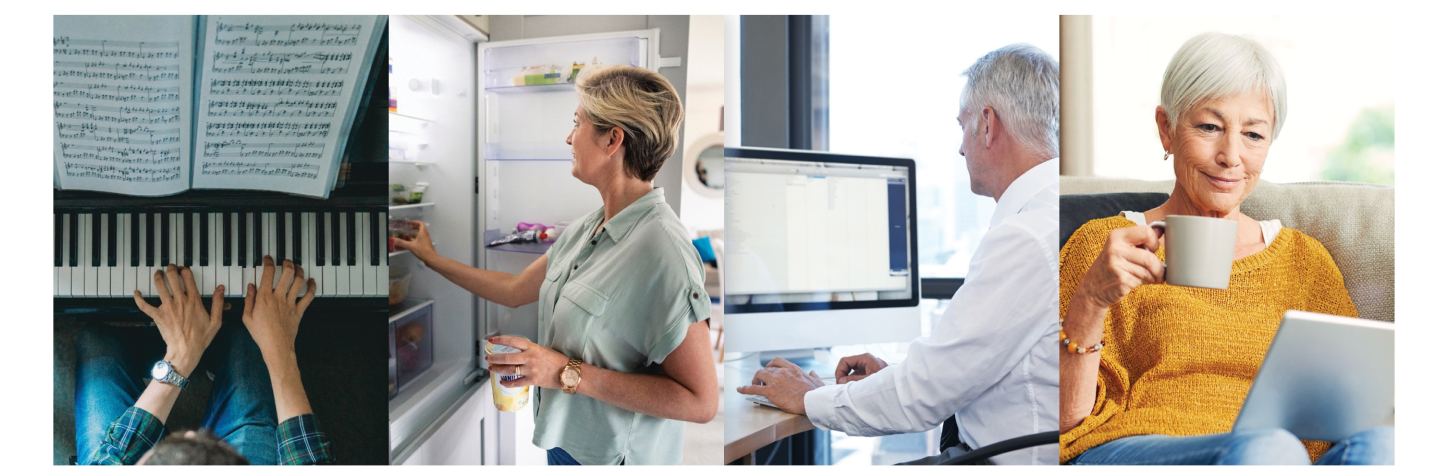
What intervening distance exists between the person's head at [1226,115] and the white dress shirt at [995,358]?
475mm

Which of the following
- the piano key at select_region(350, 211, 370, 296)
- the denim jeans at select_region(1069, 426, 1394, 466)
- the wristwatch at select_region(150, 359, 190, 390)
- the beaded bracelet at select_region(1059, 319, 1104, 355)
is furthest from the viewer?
the wristwatch at select_region(150, 359, 190, 390)

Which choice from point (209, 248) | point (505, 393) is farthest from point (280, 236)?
point (505, 393)

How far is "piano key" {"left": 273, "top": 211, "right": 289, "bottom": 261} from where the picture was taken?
74.7 inches

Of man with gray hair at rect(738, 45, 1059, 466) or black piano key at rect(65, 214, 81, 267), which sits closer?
man with gray hair at rect(738, 45, 1059, 466)

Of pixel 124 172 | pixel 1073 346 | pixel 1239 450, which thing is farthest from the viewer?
pixel 124 172

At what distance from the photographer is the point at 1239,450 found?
5.28 feet

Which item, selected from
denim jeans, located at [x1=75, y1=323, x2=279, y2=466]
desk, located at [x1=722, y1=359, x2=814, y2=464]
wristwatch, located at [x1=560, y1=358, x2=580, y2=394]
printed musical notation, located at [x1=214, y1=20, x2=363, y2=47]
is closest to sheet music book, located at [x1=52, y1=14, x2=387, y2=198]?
printed musical notation, located at [x1=214, y1=20, x2=363, y2=47]

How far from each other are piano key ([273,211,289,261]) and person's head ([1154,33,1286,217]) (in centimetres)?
236

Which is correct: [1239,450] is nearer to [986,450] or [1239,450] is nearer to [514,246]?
[986,450]

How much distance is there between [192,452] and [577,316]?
119cm

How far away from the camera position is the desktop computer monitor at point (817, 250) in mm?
1766

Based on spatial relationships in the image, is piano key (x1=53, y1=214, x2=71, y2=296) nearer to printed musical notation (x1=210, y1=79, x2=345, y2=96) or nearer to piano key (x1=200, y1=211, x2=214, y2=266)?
piano key (x1=200, y1=211, x2=214, y2=266)

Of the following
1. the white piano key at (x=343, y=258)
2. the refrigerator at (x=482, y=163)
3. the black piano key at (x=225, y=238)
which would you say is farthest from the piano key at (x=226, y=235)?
the refrigerator at (x=482, y=163)
